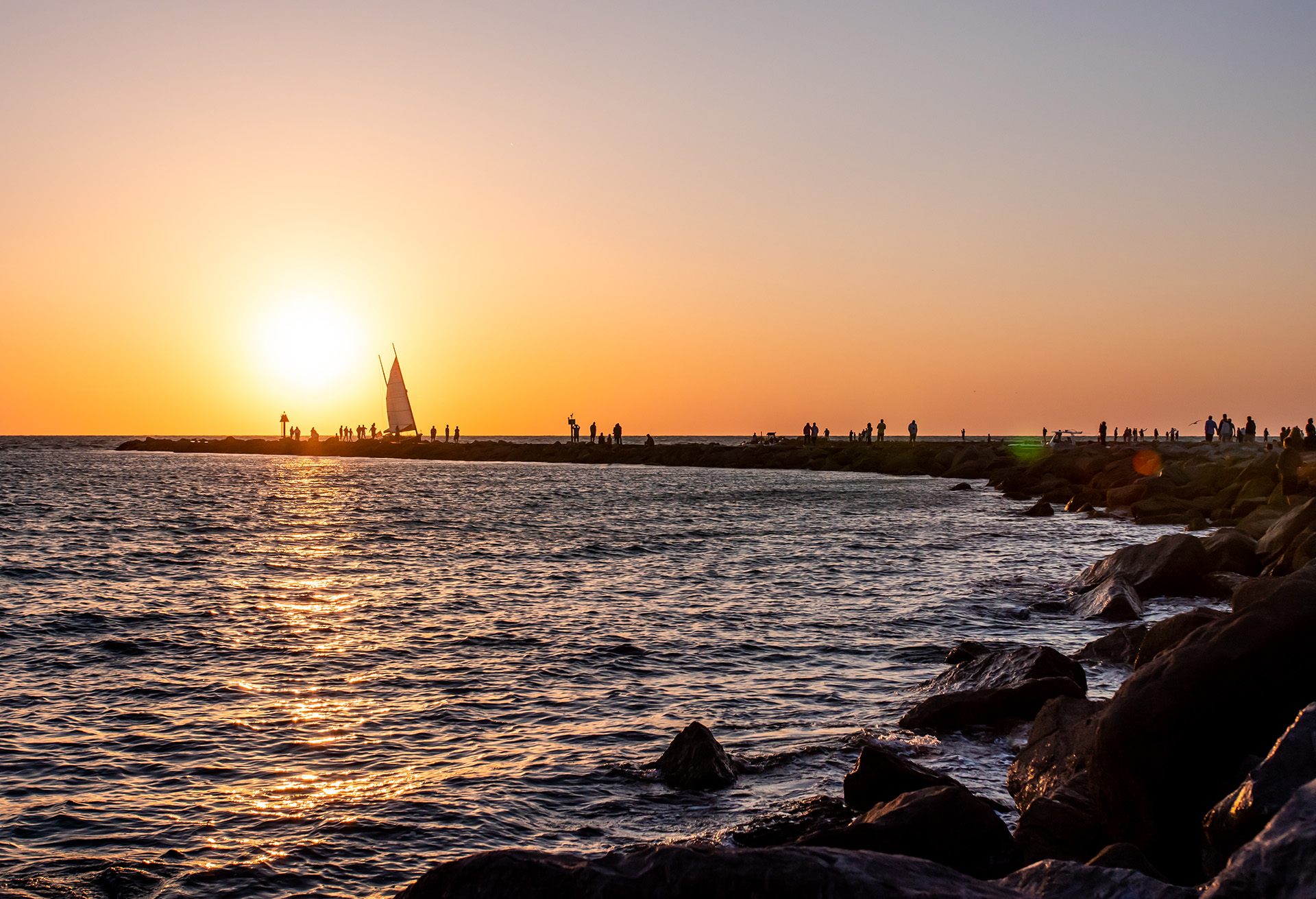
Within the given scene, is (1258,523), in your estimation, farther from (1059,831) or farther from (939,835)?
(939,835)

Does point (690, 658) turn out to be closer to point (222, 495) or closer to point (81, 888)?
point (81, 888)

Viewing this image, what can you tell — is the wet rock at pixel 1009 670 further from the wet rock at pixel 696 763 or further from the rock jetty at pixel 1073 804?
the wet rock at pixel 696 763

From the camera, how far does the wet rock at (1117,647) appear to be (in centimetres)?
1333

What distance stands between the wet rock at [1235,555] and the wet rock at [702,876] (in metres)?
16.5

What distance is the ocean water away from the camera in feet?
26.7

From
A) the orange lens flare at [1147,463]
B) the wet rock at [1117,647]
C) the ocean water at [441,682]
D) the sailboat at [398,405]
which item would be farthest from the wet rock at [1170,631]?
the sailboat at [398,405]

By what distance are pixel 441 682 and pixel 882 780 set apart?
275 inches

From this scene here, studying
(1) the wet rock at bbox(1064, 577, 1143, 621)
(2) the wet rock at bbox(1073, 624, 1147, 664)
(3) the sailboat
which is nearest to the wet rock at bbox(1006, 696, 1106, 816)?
(2) the wet rock at bbox(1073, 624, 1147, 664)

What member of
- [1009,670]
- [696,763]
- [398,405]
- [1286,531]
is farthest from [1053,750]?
[398,405]

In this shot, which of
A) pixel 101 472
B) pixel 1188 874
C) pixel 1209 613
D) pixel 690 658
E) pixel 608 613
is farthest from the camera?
pixel 101 472

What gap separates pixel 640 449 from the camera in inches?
4013

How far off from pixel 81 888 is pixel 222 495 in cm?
5488

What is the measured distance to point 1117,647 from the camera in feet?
44.3

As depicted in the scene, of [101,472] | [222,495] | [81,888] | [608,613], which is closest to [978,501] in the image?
[608,613]
